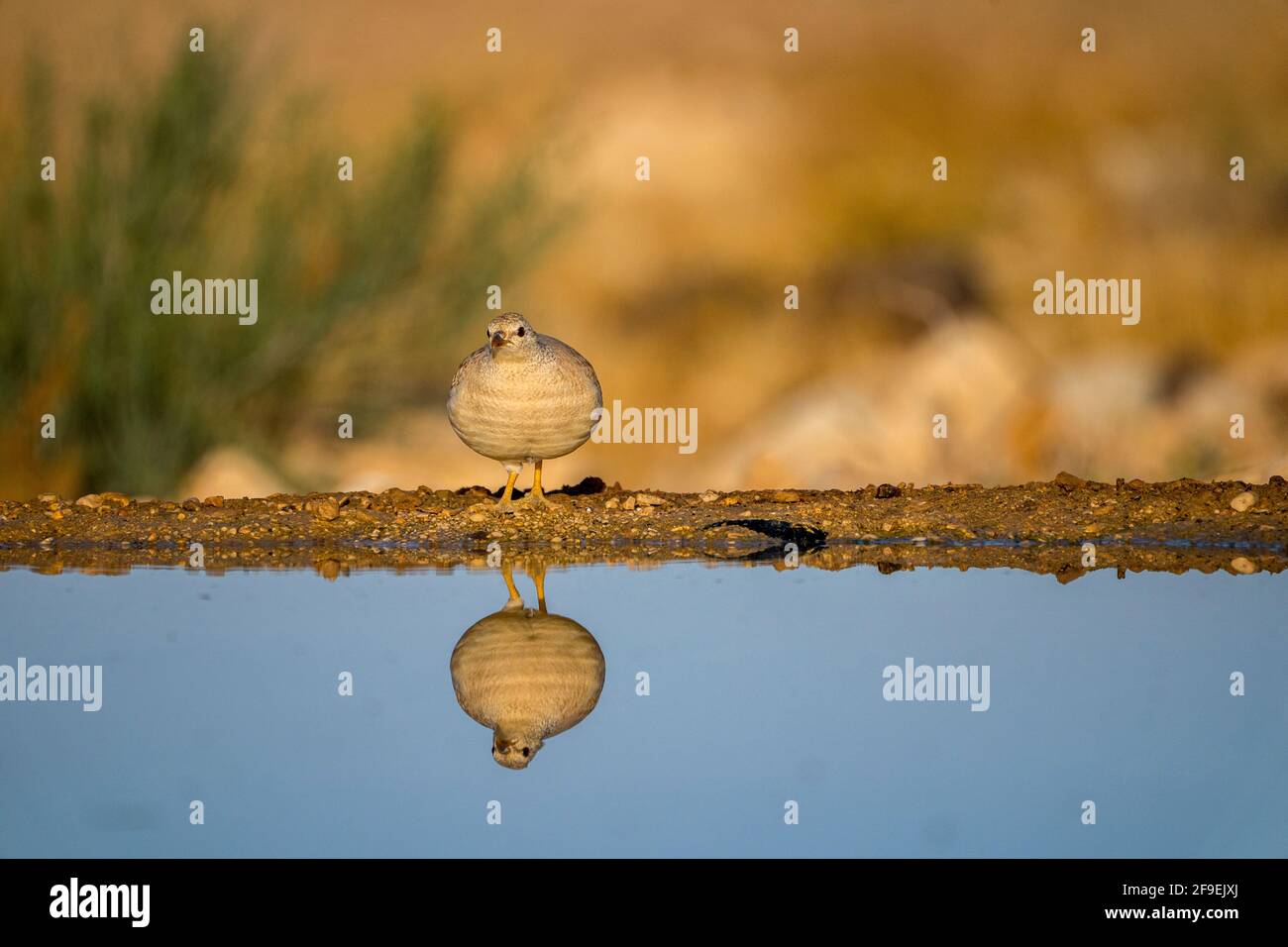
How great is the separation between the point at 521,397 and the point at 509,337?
28cm

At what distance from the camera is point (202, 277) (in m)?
12.8

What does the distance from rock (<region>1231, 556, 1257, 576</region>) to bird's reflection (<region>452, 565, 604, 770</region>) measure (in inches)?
101

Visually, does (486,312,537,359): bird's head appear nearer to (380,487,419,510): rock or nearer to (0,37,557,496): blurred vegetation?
(380,487,419,510): rock

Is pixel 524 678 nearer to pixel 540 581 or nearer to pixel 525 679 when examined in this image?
pixel 525 679

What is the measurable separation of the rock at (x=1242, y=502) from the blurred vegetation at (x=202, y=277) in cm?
660

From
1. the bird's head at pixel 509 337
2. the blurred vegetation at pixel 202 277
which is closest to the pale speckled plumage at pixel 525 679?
the bird's head at pixel 509 337

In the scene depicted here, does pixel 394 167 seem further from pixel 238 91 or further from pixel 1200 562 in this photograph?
pixel 1200 562

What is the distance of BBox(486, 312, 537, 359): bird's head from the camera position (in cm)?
785

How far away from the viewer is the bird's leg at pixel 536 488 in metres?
8.37

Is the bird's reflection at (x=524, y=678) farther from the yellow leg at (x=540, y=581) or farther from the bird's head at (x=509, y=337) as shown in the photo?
the bird's head at (x=509, y=337)

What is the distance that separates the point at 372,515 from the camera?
814 cm

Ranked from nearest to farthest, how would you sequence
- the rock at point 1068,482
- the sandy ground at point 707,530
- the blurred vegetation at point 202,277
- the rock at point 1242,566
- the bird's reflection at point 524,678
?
the bird's reflection at point 524,678 → the rock at point 1242,566 → the sandy ground at point 707,530 → the rock at point 1068,482 → the blurred vegetation at point 202,277

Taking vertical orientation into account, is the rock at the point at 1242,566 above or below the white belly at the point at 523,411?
below

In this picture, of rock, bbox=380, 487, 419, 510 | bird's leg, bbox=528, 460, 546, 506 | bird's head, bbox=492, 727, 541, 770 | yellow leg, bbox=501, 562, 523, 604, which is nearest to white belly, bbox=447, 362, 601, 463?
bird's leg, bbox=528, 460, 546, 506
